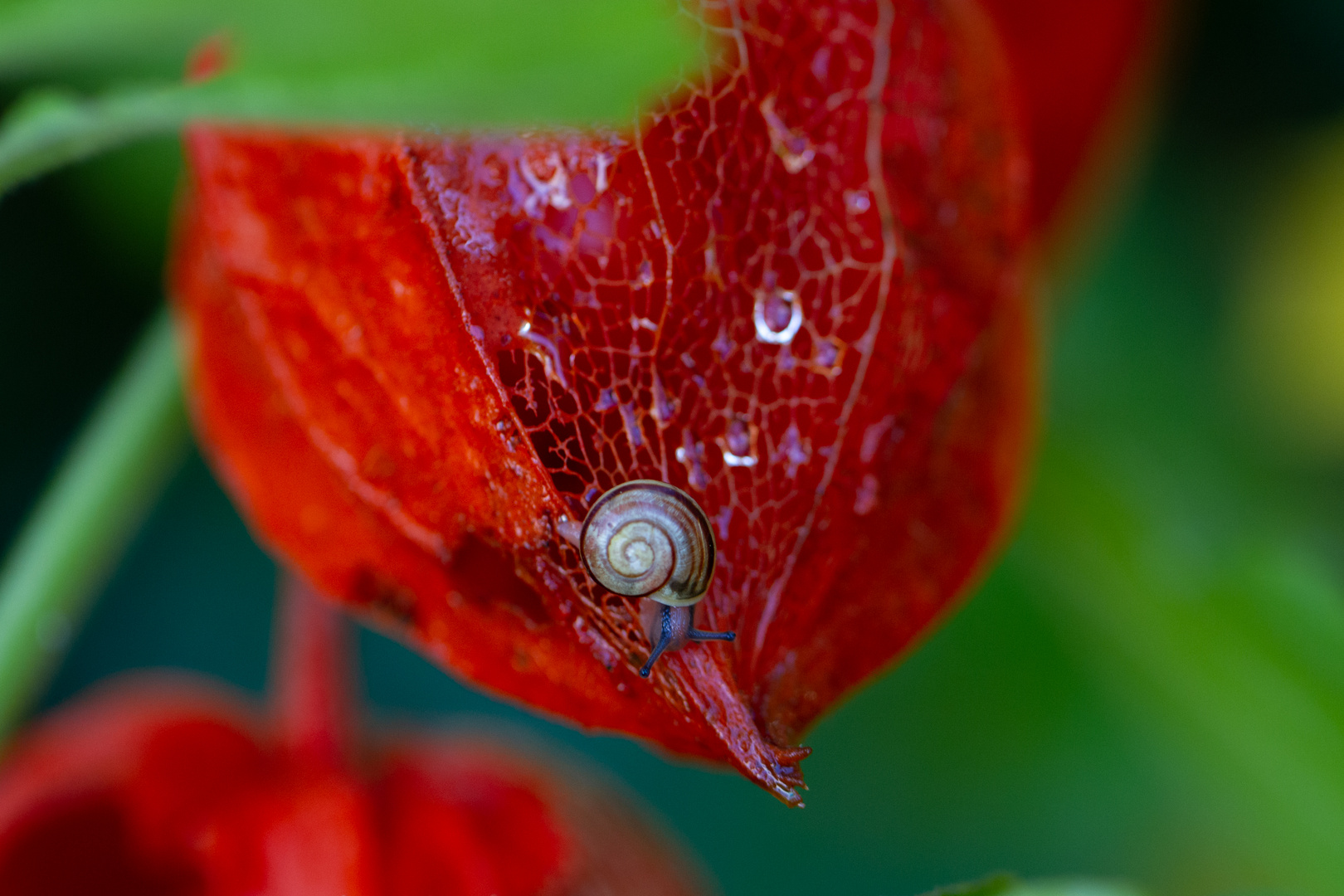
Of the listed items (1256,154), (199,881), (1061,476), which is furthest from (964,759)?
(199,881)

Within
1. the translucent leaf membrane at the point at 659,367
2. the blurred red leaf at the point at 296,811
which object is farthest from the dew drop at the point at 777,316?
the blurred red leaf at the point at 296,811

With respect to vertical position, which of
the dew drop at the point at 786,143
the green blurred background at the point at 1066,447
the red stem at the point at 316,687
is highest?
the dew drop at the point at 786,143

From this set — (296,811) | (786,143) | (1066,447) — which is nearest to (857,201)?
(786,143)

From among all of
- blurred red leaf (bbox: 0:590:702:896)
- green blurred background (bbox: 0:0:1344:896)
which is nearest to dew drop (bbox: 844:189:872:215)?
blurred red leaf (bbox: 0:590:702:896)

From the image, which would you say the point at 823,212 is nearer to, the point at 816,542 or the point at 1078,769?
the point at 816,542

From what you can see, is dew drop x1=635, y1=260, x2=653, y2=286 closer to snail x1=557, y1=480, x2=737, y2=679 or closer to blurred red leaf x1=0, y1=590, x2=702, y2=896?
snail x1=557, y1=480, x2=737, y2=679

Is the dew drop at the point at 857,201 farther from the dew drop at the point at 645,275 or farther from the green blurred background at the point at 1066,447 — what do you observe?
the green blurred background at the point at 1066,447
